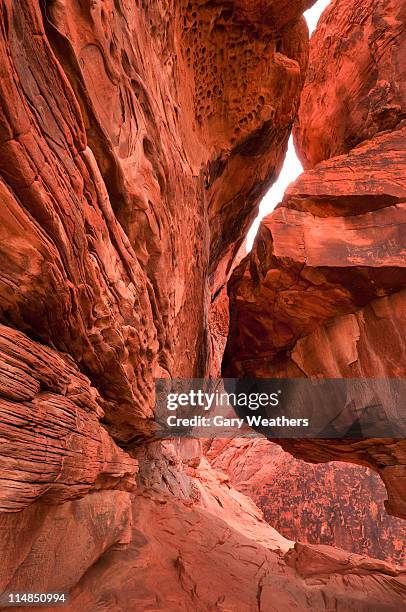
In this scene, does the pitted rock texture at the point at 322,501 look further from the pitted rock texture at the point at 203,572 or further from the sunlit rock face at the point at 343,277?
the sunlit rock face at the point at 343,277

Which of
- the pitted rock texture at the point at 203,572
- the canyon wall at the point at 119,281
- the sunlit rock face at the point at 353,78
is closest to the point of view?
the canyon wall at the point at 119,281

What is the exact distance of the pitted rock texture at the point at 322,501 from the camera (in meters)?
16.7

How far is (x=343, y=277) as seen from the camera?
24.3 feet

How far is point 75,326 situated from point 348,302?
20.6 feet

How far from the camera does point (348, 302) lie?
25.6 ft

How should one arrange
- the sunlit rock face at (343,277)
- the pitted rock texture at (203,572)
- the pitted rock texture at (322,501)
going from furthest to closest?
1. the pitted rock texture at (322,501)
2. the sunlit rock face at (343,277)
3. the pitted rock texture at (203,572)

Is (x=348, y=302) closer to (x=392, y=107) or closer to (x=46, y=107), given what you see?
(x=392, y=107)

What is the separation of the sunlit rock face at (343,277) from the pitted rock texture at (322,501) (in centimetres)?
985

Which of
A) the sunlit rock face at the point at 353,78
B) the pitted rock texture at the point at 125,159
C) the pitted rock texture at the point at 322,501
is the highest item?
the sunlit rock face at the point at 353,78

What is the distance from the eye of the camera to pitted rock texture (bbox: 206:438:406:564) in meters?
16.7

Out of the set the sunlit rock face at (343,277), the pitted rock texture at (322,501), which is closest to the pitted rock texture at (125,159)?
the sunlit rock face at (343,277)

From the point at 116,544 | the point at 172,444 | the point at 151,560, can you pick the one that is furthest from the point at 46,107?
the point at 172,444

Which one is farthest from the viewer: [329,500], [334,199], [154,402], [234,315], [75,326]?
[329,500]

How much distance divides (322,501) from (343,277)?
15.3 metres
